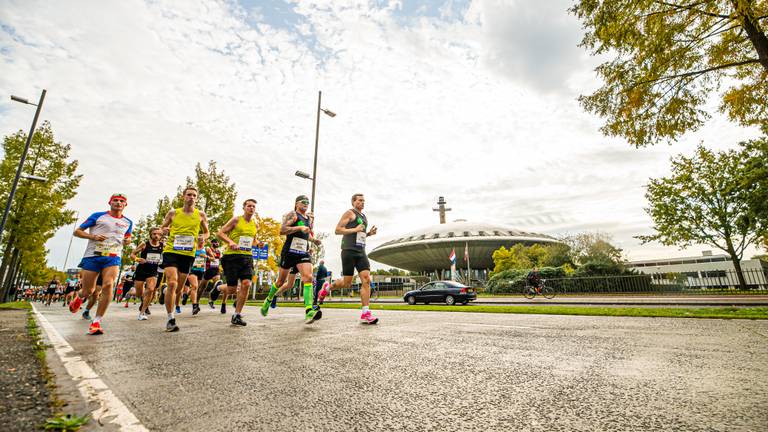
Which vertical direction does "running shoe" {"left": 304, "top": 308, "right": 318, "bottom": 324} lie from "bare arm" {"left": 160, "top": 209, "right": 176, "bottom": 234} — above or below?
below

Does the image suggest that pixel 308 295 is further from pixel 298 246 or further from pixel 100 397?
pixel 100 397

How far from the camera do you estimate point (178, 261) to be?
5836 millimetres

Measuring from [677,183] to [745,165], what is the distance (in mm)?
3435

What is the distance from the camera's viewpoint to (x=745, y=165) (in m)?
21.1

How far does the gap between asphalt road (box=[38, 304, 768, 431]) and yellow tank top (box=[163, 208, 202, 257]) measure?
2.10 m

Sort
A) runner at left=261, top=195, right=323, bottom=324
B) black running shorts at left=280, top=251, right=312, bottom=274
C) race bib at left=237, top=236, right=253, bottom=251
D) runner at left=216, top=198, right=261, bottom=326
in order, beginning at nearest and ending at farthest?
1. runner at left=261, top=195, right=323, bottom=324
2. black running shorts at left=280, top=251, right=312, bottom=274
3. runner at left=216, top=198, right=261, bottom=326
4. race bib at left=237, top=236, right=253, bottom=251

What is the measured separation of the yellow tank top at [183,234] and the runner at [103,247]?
2.28 feet

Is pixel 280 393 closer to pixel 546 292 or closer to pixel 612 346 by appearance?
pixel 612 346

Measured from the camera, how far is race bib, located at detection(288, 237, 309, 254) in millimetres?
6223

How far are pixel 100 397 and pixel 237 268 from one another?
477cm

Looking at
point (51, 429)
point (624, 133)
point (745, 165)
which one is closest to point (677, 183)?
point (745, 165)

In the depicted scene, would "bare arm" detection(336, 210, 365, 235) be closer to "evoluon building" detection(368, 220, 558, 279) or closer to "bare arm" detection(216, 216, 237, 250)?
"bare arm" detection(216, 216, 237, 250)

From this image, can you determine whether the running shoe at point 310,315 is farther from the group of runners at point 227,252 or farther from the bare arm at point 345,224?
the bare arm at point 345,224

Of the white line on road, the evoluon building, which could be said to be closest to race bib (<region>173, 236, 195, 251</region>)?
the white line on road
